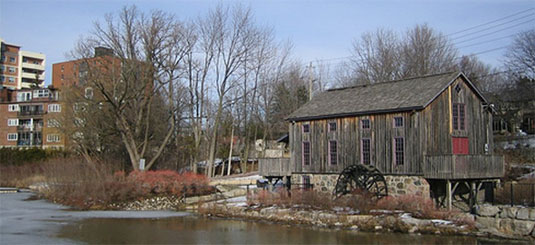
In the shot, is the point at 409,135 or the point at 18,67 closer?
the point at 409,135

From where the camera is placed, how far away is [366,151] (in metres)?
31.1

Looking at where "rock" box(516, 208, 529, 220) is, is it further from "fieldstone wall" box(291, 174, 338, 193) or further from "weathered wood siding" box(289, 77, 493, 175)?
"fieldstone wall" box(291, 174, 338, 193)

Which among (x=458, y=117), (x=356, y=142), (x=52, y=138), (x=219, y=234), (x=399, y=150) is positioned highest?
(x=52, y=138)

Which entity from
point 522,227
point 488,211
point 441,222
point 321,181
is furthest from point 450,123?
point 321,181

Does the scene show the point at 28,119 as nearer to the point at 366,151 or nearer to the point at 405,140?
→ the point at 366,151

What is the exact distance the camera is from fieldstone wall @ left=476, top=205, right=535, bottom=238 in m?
21.8

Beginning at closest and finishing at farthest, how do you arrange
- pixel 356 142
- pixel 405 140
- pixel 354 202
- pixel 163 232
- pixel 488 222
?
pixel 488 222
pixel 163 232
pixel 354 202
pixel 405 140
pixel 356 142

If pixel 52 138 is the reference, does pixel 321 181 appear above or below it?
below

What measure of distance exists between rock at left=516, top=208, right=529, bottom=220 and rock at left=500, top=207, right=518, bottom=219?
0.18 meters

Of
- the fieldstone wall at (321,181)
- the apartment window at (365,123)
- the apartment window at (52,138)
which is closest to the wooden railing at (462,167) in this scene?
the apartment window at (365,123)

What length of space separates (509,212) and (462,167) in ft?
14.2

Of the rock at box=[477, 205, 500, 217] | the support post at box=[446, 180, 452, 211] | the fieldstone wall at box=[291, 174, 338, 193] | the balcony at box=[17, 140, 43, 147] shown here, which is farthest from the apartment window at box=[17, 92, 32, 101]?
the rock at box=[477, 205, 500, 217]

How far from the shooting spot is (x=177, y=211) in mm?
33906

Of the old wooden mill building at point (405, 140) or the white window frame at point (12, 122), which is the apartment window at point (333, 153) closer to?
the old wooden mill building at point (405, 140)
